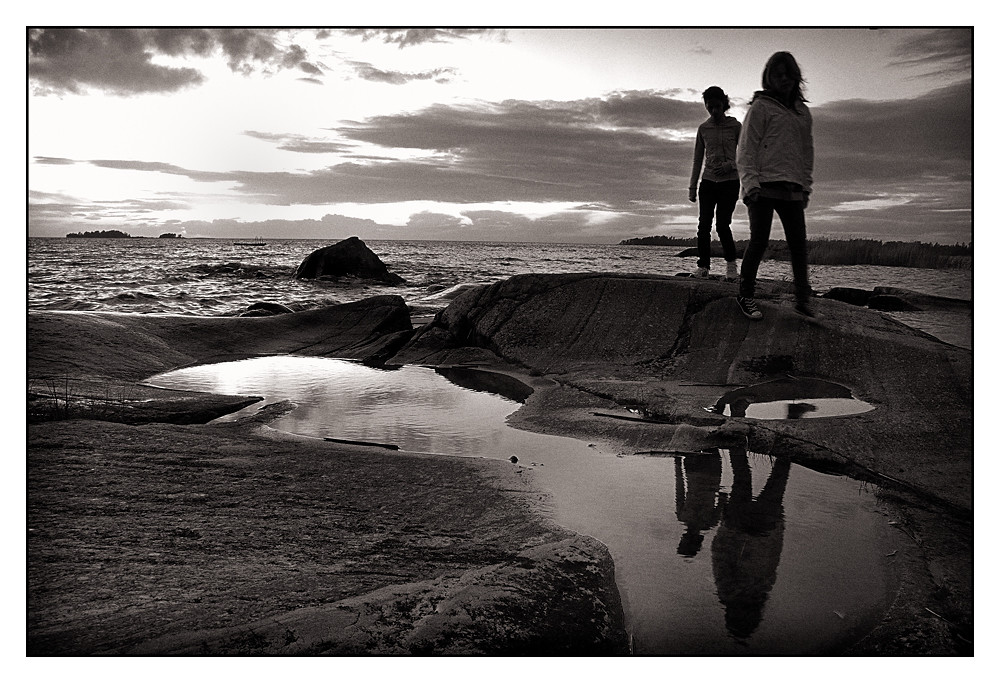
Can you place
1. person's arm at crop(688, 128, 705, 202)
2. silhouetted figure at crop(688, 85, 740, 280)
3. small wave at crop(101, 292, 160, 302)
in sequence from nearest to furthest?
silhouetted figure at crop(688, 85, 740, 280)
person's arm at crop(688, 128, 705, 202)
small wave at crop(101, 292, 160, 302)

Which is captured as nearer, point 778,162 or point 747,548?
point 747,548

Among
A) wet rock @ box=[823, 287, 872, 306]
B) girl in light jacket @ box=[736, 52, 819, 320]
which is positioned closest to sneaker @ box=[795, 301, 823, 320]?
girl in light jacket @ box=[736, 52, 819, 320]

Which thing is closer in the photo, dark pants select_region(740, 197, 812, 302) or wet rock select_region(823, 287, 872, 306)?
dark pants select_region(740, 197, 812, 302)

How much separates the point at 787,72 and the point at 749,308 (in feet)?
5.05

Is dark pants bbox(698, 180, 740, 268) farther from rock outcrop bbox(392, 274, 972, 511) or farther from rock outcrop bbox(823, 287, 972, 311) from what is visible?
rock outcrop bbox(823, 287, 972, 311)

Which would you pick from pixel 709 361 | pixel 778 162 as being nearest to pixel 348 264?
pixel 709 361

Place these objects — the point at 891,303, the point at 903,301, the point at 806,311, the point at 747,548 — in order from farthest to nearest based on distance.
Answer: the point at 891,303
the point at 903,301
the point at 806,311
the point at 747,548

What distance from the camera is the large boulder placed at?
17.4 metres

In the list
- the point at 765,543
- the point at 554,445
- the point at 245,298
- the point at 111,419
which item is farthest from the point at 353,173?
the point at 245,298

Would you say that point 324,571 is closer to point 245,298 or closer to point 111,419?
point 111,419

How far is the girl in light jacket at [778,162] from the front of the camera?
4191 mm

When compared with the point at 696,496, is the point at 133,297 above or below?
above

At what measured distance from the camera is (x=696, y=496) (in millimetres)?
2592

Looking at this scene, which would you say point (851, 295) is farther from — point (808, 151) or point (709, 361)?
point (709, 361)
